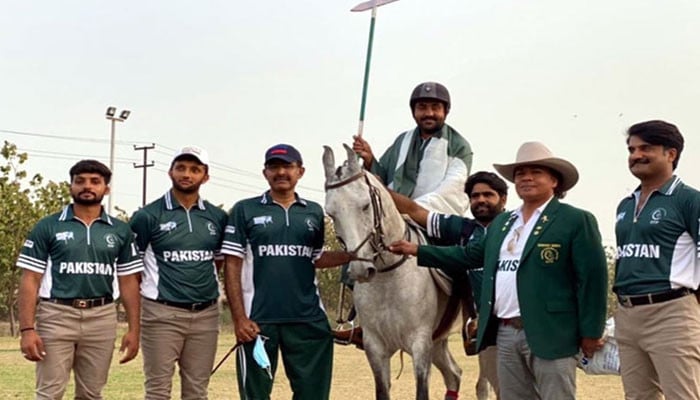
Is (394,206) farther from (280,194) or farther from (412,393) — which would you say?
(412,393)

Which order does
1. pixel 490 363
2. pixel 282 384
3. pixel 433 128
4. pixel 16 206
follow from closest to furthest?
pixel 490 363
pixel 433 128
pixel 282 384
pixel 16 206

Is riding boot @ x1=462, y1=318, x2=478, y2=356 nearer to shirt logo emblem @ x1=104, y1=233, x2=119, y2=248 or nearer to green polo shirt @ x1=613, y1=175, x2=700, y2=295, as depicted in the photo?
green polo shirt @ x1=613, y1=175, x2=700, y2=295

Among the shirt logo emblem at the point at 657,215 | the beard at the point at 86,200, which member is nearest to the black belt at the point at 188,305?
the beard at the point at 86,200

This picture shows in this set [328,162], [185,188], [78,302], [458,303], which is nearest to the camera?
[78,302]

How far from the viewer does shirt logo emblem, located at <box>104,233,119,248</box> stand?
265 inches

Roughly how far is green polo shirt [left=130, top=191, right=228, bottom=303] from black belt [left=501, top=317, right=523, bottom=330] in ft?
8.42

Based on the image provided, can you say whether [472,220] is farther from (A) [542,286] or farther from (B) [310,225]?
(A) [542,286]

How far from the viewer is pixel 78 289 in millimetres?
6590

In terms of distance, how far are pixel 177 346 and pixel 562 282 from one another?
3201 mm

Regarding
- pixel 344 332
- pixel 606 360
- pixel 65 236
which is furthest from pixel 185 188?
pixel 606 360

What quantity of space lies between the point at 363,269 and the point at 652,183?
2.31 meters

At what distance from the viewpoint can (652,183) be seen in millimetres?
6098

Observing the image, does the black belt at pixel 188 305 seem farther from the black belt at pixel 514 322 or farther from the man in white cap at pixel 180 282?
the black belt at pixel 514 322

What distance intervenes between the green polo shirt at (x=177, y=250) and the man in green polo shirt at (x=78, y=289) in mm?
163
